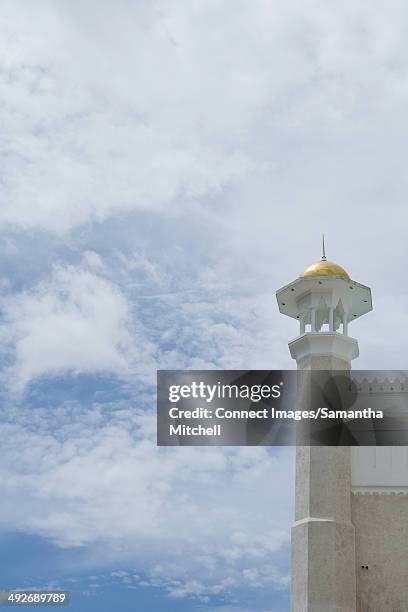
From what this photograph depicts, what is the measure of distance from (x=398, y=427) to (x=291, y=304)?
4.66 metres

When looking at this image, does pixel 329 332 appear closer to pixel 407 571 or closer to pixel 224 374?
pixel 224 374

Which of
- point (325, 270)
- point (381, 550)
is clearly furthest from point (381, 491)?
point (325, 270)

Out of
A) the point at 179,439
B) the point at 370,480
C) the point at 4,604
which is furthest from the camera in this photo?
the point at 370,480

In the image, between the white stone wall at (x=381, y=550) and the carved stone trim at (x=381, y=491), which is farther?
the carved stone trim at (x=381, y=491)

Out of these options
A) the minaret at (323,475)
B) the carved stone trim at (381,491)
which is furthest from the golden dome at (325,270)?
the carved stone trim at (381,491)

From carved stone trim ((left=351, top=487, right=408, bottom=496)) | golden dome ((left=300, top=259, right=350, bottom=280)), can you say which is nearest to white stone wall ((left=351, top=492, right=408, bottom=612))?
carved stone trim ((left=351, top=487, right=408, bottom=496))

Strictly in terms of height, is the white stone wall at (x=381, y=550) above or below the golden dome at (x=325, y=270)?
below

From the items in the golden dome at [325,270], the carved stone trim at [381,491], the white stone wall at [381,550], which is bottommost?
the white stone wall at [381,550]

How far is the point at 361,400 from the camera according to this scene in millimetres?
22828

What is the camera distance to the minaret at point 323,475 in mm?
20297

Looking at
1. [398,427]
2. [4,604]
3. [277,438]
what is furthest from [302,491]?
[4,604]

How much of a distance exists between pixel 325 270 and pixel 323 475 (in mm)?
5665

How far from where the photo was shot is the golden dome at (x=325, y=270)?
23734mm

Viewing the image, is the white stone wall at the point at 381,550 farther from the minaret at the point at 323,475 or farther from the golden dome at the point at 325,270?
the golden dome at the point at 325,270
